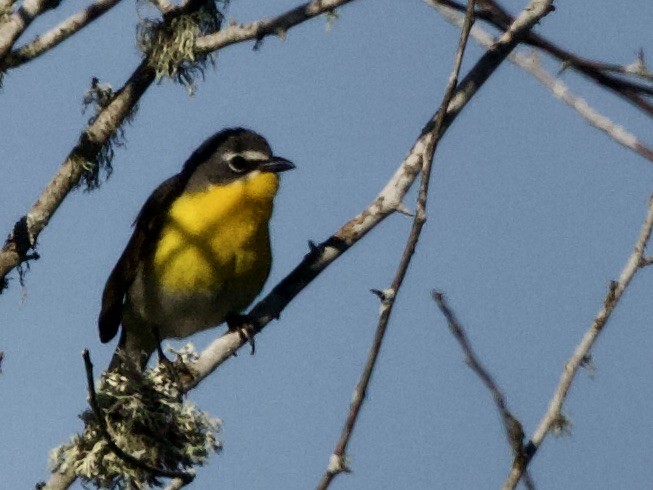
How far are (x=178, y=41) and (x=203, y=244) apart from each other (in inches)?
58.2

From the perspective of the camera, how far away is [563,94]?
541 centimetres

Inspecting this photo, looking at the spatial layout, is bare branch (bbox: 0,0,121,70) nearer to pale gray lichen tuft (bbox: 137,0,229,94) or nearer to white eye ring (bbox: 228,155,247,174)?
pale gray lichen tuft (bbox: 137,0,229,94)

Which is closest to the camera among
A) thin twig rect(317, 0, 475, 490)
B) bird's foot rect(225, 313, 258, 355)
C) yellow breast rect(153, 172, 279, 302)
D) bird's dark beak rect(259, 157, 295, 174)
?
thin twig rect(317, 0, 475, 490)

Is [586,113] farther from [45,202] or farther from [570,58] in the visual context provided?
[45,202]

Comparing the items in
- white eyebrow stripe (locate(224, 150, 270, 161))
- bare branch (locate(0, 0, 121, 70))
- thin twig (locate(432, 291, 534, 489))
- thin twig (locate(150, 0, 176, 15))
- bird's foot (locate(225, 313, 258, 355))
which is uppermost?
white eyebrow stripe (locate(224, 150, 270, 161))

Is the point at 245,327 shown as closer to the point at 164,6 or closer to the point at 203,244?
the point at 203,244

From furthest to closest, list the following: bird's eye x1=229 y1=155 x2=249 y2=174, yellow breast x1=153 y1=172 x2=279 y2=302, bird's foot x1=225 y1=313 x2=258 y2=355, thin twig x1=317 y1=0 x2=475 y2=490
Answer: bird's eye x1=229 y1=155 x2=249 y2=174
yellow breast x1=153 y1=172 x2=279 y2=302
bird's foot x1=225 y1=313 x2=258 y2=355
thin twig x1=317 y1=0 x2=475 y2=490

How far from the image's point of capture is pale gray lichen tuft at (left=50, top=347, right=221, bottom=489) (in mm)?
5562

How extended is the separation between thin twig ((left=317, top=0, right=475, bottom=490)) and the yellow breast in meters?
2.90

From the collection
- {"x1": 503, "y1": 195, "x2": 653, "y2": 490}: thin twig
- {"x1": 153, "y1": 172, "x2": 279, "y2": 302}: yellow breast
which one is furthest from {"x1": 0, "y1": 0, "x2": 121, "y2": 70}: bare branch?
{"x1": 503, "y1": 195, "x2": 653, "y2": 490}: thin twig

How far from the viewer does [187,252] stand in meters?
7.24

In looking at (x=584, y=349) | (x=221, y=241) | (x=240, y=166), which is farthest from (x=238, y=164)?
(x=584, y=349)

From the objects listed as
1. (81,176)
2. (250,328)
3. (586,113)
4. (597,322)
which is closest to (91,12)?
(81,176)

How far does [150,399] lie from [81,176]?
101 centimetres
